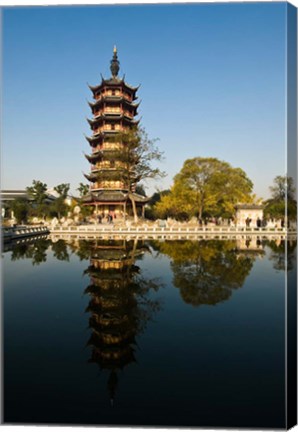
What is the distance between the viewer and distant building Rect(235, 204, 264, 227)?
1160 inches

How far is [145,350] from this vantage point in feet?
15.4

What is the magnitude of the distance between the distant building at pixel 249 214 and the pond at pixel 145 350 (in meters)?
20.7

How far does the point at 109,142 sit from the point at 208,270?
22249 millimetres

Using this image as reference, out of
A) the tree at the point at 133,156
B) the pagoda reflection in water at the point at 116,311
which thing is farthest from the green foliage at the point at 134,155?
the pagoda reflection in water at the point at 116,311

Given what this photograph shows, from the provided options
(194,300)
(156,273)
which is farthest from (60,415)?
(156,273)

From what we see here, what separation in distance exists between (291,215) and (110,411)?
3.34 metres

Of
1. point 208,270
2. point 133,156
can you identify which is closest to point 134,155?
point 133,156

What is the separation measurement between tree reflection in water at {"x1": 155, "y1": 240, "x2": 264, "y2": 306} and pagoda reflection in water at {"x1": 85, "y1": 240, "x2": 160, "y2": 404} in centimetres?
89

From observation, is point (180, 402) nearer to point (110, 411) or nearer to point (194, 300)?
point (110, 411)

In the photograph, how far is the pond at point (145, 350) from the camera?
138 inches

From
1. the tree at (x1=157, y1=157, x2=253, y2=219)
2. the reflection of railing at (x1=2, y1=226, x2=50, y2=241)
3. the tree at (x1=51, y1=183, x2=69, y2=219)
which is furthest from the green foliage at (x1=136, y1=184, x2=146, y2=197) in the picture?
the reflection of railing at (x1=2, y1=226, x2=50, y2=241)

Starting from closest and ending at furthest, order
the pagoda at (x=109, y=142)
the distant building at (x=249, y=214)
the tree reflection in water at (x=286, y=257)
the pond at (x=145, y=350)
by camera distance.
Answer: the pond at (x=145, y=350), the tree reflection in water at (x=286, y=257), the distant building at (x=249, y=214), the pagoda at (x=109, y=142)

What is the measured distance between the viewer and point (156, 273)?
10.0 m

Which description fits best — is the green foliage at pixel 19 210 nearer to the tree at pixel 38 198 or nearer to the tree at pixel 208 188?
the tree at pixel 38 198
